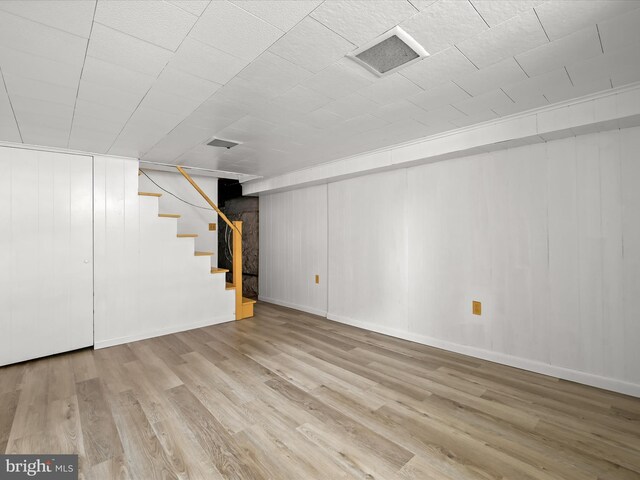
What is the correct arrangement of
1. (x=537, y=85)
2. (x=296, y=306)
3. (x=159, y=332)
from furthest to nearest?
1. (x=296, y=306)
2. (x=159, y=332)
3. (x=537, y=85)

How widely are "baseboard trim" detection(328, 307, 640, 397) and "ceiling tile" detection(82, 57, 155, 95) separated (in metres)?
3.78

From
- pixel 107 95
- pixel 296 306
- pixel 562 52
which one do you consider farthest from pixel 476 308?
pixel 107 95

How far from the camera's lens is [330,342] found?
153 inches

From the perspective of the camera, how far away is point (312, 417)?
7.32 ft

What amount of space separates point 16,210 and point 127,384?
234 cm

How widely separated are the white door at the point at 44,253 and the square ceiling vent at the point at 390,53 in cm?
364

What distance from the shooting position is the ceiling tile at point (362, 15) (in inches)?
56.4

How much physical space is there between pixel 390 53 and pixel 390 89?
1.51ft

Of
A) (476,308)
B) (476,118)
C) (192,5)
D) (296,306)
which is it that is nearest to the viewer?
(192,5)

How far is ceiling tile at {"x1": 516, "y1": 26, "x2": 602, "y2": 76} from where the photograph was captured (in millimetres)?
1681

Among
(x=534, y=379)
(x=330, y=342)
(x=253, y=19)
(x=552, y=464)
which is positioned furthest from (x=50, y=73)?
(x=534, y=379)

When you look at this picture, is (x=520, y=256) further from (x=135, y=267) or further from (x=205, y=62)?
(x=135, y=267)

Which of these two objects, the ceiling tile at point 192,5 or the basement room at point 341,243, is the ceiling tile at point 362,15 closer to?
the basement room at point 341,243

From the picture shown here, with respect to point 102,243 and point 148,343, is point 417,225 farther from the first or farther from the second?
Answer: point 102,243
